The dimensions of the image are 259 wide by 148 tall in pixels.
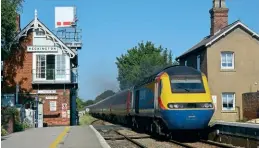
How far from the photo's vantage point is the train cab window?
17.7m

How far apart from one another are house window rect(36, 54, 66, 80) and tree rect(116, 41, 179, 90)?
1632 inches

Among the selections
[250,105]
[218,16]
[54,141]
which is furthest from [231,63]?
[54,141]

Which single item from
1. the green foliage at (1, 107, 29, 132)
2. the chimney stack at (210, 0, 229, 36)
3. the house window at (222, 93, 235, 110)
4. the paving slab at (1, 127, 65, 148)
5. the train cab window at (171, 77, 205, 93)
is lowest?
the paving slab at (1, 127, 65, 148)

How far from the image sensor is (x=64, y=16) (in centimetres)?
4319

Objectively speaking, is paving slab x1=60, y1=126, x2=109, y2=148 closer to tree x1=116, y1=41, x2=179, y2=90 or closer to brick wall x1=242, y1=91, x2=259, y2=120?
brick wall x1=242, y1=91, x2=259, y2=120

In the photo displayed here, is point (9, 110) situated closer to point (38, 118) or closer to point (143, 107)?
point (143, 107)

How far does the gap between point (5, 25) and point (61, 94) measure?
12952mm

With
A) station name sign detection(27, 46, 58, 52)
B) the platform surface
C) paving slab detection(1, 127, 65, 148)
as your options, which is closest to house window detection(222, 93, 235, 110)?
station name sign detection(27, 46, 58, 52)

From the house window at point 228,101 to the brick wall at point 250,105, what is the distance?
148 centimetres

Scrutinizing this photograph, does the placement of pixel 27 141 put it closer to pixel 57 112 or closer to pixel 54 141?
pixel 54 141

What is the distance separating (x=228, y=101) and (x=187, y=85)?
706 inches

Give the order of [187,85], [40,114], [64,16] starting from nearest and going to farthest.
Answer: [187,85] < [40,114] < [64,16]

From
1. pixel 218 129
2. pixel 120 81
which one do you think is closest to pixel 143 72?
pixel 120 81

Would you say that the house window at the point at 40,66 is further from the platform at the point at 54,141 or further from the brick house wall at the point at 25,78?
the platform at the point at 54,141
